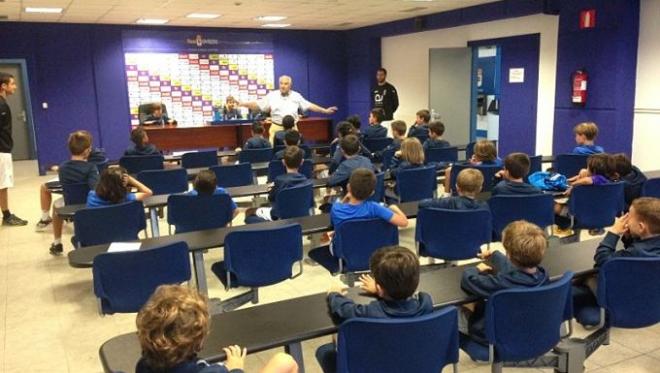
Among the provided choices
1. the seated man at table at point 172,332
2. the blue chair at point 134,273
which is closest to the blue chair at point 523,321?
the seated man at table at point 172,332

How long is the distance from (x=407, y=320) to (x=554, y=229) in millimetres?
3575

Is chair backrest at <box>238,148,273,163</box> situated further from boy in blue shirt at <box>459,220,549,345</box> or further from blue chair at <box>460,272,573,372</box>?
blue chair at <box>460,272,573,372</box>

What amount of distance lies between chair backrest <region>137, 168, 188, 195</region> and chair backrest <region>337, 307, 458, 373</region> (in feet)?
12.7

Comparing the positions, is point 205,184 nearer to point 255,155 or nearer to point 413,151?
point 413,151

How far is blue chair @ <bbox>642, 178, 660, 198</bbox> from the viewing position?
4.21 metres

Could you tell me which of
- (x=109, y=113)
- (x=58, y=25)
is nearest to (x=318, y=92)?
(x=109, y=113)

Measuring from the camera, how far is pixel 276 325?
6.68 feet

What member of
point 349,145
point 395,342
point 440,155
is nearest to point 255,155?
point 349,145

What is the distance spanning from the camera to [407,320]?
6.01 ft

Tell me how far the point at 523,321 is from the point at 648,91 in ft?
20.9

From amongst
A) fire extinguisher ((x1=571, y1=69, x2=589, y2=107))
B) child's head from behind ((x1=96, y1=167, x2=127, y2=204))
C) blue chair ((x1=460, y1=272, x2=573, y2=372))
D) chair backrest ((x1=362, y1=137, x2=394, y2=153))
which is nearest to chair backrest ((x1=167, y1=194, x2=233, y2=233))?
child's head from behind ((x1=96, y1=167, x2=127, y2=204))

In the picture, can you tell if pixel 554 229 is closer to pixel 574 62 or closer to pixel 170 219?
pixel 170 219

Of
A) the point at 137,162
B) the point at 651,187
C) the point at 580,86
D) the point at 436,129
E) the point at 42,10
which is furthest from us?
the point at 42,10

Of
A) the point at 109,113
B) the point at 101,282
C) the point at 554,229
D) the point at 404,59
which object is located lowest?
the point at 554,229
